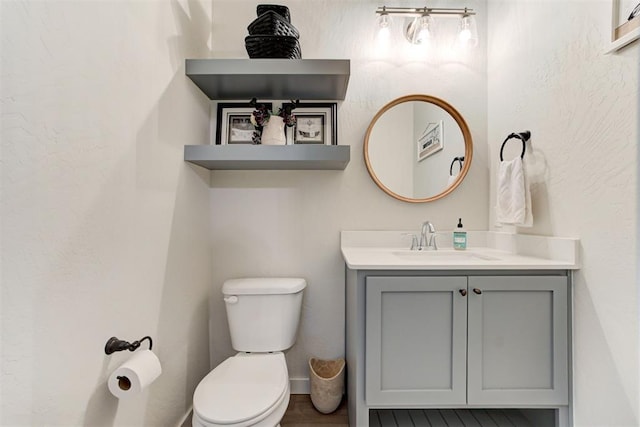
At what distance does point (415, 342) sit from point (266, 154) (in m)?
1.16

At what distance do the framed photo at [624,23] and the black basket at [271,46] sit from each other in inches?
52.5

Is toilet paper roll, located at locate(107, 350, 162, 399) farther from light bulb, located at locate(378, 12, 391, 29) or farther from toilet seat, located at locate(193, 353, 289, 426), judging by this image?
light bulb, located at locate(378, 12, 391, 29)

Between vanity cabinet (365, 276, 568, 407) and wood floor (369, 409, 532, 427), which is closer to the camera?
vanity cabinet (365, 276, 568, 407)

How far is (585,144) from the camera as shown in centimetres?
119

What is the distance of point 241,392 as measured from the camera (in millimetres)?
1222

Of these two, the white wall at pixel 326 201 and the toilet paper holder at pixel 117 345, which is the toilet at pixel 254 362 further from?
the toilet paper holder at pixel 117 345

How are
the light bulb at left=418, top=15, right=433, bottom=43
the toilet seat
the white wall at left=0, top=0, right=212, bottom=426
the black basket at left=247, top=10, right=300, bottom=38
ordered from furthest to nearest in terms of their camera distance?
1. the light bulb at left=418, top=15, right=433, bottom=43
2. the black basket at left=247, top=10, right=300, bottom=38
3. the toilet seat
4. the white wall at left=0, top=0, right=212, bottom=426

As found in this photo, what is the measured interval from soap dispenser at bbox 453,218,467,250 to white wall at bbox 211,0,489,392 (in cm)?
10

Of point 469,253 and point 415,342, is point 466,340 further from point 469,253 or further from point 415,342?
point 469,253

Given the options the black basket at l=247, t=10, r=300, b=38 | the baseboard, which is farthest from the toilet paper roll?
the black basket at l=247, t=10, r=300, b=38

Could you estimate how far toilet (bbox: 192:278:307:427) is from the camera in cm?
112

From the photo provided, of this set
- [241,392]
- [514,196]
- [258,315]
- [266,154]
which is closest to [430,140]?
[514,196]

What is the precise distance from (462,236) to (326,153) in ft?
3.15

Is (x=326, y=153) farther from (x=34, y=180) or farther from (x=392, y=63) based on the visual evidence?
(x=34, y=180)
